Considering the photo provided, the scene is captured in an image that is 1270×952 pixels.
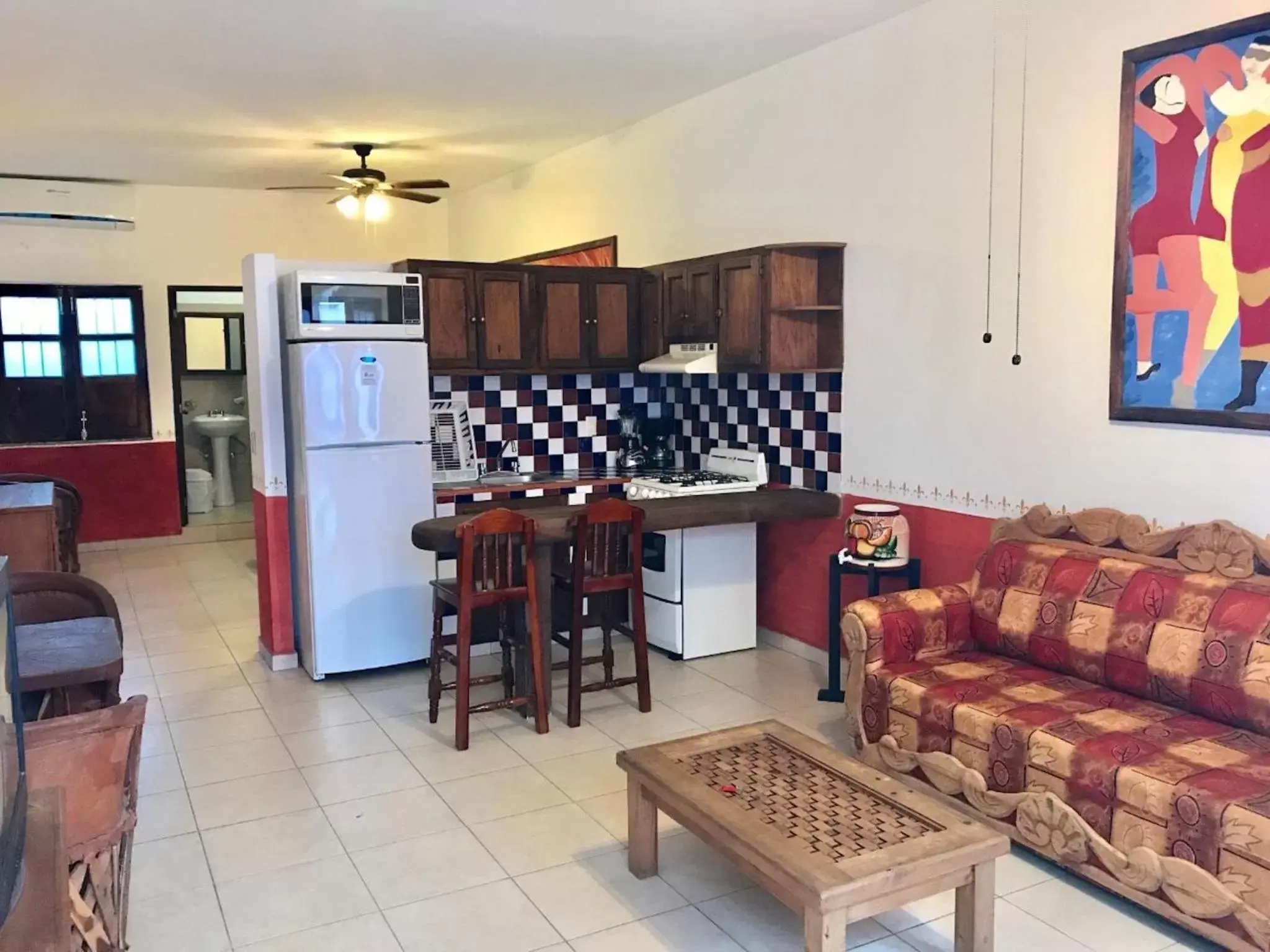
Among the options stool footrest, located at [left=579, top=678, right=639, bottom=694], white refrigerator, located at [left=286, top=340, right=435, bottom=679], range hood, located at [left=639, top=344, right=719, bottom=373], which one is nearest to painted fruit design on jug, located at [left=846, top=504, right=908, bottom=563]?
stool footrest, located at [left=579, top=678, right=639, bottom=694]

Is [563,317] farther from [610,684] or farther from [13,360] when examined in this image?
[13,360]

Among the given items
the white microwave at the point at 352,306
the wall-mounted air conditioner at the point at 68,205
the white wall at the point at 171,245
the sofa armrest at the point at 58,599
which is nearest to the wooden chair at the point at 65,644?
the sofa armrest at the point at 58,599

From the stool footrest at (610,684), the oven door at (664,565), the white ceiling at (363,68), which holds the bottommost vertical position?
the stool footrest at (610,684)

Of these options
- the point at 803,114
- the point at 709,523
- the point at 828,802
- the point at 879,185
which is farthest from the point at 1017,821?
the point at 803,114

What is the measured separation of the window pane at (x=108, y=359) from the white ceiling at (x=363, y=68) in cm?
152

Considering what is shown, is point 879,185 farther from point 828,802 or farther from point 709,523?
point 828,802

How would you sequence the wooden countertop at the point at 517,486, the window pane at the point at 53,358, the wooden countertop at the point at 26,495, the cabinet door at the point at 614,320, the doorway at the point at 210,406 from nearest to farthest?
1. the wooden countertop at the point at 26,495
2. the wooden countertop at the point at 517,486
3. the cabinet door at the point at 614,320
4. the window pane at the point at 53,358
5. the doorway at the point at 210,406

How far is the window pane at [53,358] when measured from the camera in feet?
25.4

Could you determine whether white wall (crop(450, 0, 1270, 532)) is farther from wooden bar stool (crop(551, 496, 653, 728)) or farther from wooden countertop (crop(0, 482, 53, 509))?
wooden countertop (crop(0, 482, 53, 509))

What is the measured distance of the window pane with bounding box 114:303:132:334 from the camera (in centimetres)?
801

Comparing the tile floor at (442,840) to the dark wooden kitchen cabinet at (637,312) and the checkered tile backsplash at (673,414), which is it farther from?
the dark wooden kitchen cabinet at (637,312)

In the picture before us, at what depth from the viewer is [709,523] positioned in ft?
15.2

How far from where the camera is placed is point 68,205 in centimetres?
775

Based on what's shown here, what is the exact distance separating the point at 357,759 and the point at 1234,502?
3.21m
